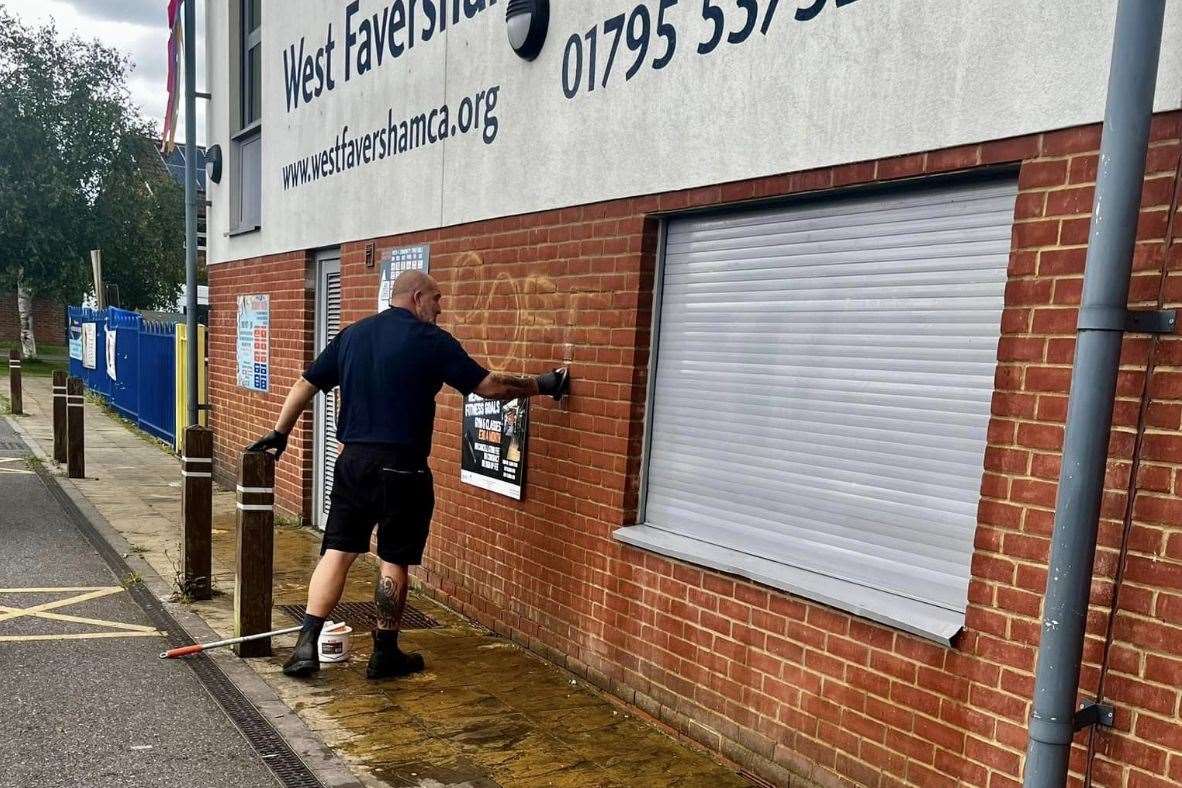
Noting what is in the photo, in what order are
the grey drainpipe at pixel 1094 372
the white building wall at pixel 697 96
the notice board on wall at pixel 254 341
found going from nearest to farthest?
1. the grey drainpipe at pixel 1094 372
2. the white building wall at pixel 697 96
3. the notice board on wall at pixel 254 341

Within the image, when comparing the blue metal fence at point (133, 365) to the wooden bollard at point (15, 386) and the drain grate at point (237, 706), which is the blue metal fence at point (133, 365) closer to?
the wooden bollard at point (15, 386)

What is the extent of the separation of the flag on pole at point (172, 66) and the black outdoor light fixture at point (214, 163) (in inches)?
17.9

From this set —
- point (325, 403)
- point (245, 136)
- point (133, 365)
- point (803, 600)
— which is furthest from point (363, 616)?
point (133, 365)

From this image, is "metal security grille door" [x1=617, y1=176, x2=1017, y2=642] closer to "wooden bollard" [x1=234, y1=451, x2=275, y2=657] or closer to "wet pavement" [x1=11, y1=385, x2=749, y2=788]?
"wet pavement" [x1=11, y1=385, x2=749, y2=788]

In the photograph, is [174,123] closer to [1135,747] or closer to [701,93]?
[701,93]

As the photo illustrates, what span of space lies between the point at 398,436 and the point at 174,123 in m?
7.15

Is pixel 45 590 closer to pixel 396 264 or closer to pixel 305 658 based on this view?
pixel 305 658

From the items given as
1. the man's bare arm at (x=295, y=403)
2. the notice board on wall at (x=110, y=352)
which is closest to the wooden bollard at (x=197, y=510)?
the man's bare arm at (x=295, y=403)

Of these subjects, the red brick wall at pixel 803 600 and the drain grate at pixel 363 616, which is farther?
the drain grate at pixel 363 616

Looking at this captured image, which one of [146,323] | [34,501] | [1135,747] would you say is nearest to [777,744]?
[1135,747]

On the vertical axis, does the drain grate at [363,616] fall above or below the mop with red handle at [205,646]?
below

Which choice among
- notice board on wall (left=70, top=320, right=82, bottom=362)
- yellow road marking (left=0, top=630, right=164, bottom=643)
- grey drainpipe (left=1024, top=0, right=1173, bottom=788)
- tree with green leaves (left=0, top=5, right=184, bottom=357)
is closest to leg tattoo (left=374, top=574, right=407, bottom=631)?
yellow road marking (left=0, top=630, right=164, bottom=643)

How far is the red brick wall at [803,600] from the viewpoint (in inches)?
109

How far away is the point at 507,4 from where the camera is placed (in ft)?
18.2
